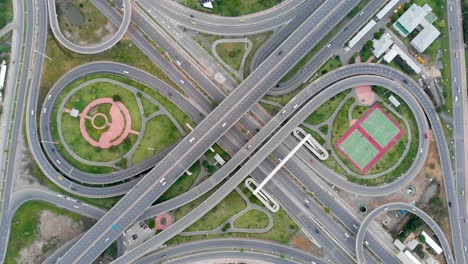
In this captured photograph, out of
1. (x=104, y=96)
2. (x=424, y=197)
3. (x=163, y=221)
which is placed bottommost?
(x=424, y=197)

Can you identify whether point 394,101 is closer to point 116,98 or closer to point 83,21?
point 116,98

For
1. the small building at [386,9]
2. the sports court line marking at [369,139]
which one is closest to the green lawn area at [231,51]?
the sports court line marking at [369,139]

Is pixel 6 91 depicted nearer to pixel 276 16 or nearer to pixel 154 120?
pixel 154 120

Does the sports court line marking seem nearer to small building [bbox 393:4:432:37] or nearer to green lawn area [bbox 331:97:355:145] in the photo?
green lawn area [bbox 331:97:355:145]

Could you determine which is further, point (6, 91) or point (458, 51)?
point (458, 51)

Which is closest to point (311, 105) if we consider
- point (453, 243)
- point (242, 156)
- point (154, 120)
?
point (242, 156)

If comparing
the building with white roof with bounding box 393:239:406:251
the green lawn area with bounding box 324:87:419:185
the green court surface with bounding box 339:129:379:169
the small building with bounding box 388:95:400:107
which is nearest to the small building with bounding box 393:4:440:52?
the small building with bounding box 388:95:400:107

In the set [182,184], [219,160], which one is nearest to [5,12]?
[182,184]
